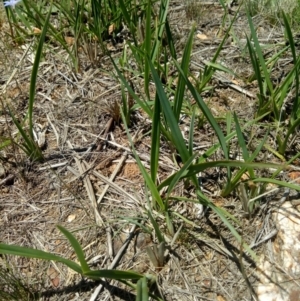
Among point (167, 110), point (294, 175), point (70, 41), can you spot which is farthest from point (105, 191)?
point (70, 41)

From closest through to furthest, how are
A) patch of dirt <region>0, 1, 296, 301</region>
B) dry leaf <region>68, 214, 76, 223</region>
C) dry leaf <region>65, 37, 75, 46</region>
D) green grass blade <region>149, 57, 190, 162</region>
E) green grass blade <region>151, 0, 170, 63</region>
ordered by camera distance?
green grass blade <region>149, 57, 190, 162</region>, patch of dirt <region>0, 1, 296, 301</region>, dry leaf <region>68, 214, 76, 223</region>, green grass blade <region>151, 0, 170, 63</region>, dry leaf <region>65, 37, 75, 46</region>

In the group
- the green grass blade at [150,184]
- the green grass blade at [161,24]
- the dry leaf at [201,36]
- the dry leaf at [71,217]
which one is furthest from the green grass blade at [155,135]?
the dry leaf at [201,36]

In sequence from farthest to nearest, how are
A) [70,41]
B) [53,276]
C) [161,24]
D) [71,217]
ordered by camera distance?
1. [70,41]
2. [161,24]
3. [71,217]
4. [53,276]

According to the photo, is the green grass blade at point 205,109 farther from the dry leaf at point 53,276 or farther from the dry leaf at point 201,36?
the dry leaf at point 201,36

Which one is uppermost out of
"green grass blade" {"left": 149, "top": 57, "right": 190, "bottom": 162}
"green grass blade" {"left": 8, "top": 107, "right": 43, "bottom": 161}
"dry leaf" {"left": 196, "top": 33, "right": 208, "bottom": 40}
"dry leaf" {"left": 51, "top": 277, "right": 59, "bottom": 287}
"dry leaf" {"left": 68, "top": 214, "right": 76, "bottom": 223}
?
"green grass blade" {"left": 149, "top": 57, "right": 190, "bottom": 162}

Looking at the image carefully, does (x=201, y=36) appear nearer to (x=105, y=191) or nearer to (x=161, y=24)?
(x=161, y=24)

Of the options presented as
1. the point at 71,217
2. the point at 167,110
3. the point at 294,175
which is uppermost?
the point at 167,110

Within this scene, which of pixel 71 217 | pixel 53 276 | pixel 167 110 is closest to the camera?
pixel 167 110

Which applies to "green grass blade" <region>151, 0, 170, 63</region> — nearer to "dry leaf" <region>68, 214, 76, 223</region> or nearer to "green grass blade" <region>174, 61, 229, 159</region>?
"green grass blade" <region>174, 61, 229, 159</region>

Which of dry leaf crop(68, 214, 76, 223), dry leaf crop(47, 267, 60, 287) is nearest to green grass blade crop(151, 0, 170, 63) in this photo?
dry leaf crop(68, 214, 76, 223)

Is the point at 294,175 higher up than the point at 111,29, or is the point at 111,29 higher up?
the point at 111,29

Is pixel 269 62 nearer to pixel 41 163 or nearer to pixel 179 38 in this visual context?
pixel 179 38

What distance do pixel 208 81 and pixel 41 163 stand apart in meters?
0.63

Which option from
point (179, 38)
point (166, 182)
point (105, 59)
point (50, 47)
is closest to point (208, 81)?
point (179, 38)
